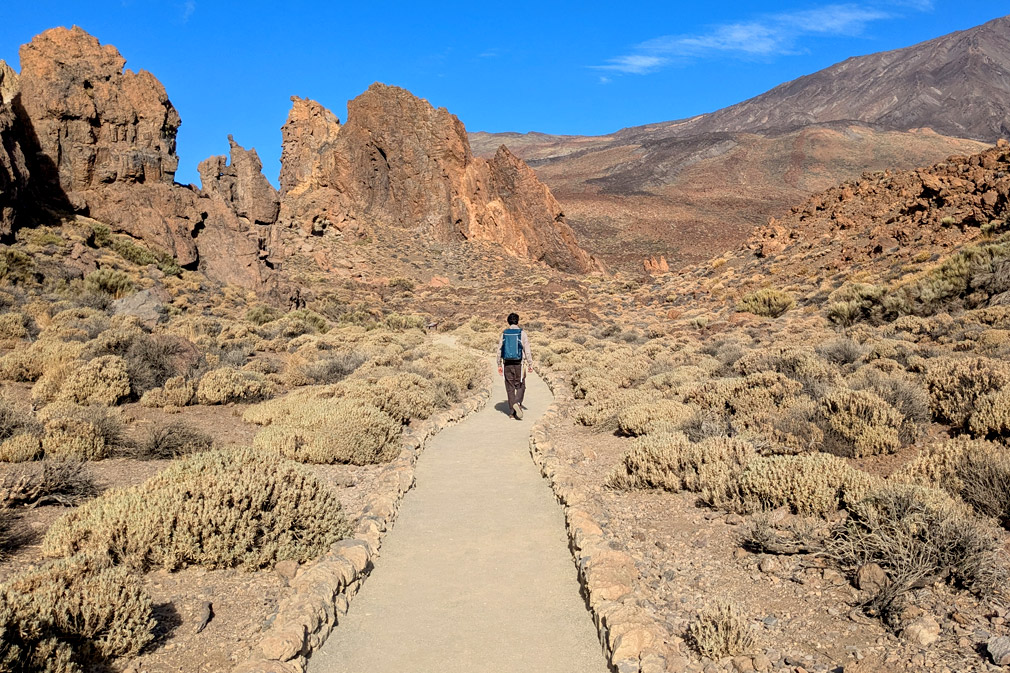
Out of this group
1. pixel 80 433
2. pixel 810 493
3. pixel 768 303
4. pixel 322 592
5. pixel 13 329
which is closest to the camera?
pixel 322 592

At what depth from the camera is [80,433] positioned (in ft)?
23.4

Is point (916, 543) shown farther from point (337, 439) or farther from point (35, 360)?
point (35, 360)

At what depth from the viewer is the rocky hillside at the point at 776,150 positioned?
8131 cm

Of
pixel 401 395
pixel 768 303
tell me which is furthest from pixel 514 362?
pixel 768 303

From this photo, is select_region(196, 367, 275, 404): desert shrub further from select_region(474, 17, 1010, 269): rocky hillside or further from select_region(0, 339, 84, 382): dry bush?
select_region(474, 17, 1010, 269): rocky hillside

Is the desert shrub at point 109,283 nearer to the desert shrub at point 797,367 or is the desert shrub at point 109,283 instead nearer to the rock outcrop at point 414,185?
the desert shrub at point 797,367

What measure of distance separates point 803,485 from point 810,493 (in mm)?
83

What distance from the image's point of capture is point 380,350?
18078mm

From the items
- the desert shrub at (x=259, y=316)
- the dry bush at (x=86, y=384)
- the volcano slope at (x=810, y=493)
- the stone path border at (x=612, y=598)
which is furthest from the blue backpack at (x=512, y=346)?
the desert shrub at (x=259, y=316)

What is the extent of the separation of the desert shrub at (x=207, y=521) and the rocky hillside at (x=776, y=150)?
62.5m

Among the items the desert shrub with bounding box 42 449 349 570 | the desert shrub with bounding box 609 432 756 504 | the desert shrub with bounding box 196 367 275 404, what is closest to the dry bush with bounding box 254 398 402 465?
the desert shrub with bounding box 42 449 349 570

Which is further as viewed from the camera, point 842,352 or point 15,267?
point 15,267

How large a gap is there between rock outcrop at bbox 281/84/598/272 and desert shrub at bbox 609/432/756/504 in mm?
40611

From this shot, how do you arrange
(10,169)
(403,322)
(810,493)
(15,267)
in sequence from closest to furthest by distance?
(810,493), (15,267), (10,169), (403,322)
